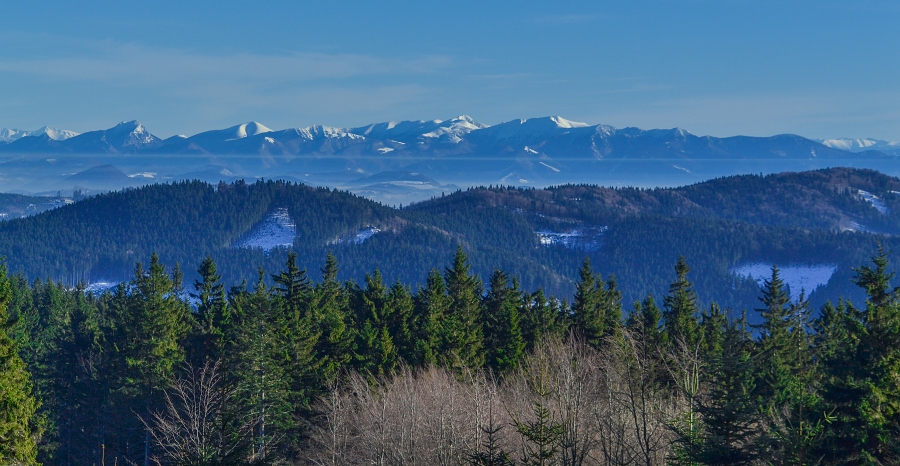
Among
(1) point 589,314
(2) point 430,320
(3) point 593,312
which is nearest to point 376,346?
(2) point 430,320

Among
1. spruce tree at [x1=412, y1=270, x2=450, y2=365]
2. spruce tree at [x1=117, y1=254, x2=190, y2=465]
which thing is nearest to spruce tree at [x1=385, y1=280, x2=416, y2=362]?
spruce tree at [x1=412, y1=270, x2=450, y2=365]

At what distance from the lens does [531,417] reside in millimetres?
38094

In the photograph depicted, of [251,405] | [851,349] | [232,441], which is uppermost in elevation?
[851,349]

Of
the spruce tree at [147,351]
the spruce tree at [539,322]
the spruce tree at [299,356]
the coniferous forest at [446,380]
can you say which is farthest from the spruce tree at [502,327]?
the spruce tree at [147,351]

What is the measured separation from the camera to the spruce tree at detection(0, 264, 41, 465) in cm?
2773

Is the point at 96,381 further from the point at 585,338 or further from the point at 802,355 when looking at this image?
the point at 802,355

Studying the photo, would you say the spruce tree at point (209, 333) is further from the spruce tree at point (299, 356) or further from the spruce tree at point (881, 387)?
the spruce tree at point (881, 387)

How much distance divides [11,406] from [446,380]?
68.5ft

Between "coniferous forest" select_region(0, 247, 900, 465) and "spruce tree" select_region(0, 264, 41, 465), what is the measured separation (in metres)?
0.07

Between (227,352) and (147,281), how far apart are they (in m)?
6.83

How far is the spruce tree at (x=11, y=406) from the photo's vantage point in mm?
27734

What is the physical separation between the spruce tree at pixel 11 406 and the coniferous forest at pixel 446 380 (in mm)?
65

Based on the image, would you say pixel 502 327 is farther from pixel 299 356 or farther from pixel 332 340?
pixel 299 356

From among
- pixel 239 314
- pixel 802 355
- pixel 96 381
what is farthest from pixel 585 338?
pixel 96 381
